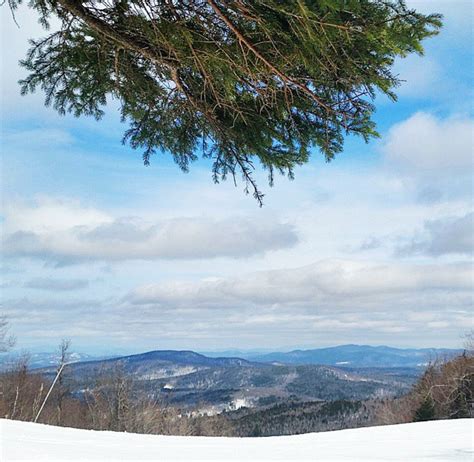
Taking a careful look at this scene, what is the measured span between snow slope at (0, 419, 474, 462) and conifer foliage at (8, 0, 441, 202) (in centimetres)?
206

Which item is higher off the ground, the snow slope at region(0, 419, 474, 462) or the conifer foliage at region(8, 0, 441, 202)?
the conifer foliage at region(8, 0, 441, 202)

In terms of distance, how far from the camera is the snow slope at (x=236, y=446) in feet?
10.8

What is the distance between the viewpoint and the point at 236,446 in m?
4.14

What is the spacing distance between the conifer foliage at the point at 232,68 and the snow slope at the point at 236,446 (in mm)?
2060

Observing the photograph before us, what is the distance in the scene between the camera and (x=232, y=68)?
3611 millimetres

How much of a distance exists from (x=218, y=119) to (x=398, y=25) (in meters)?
1.68

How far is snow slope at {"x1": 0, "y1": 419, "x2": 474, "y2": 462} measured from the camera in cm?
329

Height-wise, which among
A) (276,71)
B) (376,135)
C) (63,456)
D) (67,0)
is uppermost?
(67,0)

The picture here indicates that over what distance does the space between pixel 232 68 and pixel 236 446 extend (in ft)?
9.12

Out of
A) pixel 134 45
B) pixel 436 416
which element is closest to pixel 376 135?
pixel 134 45

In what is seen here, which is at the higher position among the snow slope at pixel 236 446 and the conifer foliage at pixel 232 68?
the conifer foliage at pixel 232 68

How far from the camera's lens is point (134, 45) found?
3.79 metres

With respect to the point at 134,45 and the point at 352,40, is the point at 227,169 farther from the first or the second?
the point at 352,40

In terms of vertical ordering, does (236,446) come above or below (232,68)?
below
